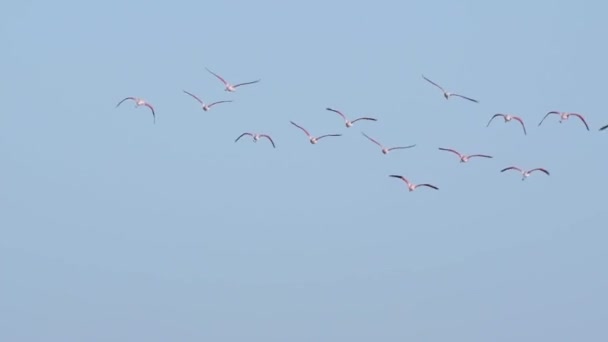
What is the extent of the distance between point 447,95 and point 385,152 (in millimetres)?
2811

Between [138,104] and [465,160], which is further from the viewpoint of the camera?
[465,160]

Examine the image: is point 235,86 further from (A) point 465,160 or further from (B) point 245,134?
(A) point 465,160

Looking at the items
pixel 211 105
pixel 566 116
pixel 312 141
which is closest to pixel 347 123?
pixel 312 141

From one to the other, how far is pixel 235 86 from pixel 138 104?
3.19 meters

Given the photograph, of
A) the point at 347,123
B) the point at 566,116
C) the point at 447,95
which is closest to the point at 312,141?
the point at 347,123

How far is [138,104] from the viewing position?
1692 inches

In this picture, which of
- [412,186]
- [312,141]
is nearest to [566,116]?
[412,186]

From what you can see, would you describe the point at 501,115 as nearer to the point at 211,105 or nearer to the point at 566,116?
the point at 566,116

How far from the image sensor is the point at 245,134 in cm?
4341

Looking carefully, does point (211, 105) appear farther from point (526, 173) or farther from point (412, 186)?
point (526, 173)

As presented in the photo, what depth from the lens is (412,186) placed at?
45.6m

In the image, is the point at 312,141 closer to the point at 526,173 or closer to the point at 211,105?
the point at 211,105

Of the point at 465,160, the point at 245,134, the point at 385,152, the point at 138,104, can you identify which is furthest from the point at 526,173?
the point at 138,104

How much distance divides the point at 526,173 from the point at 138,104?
13232mm
